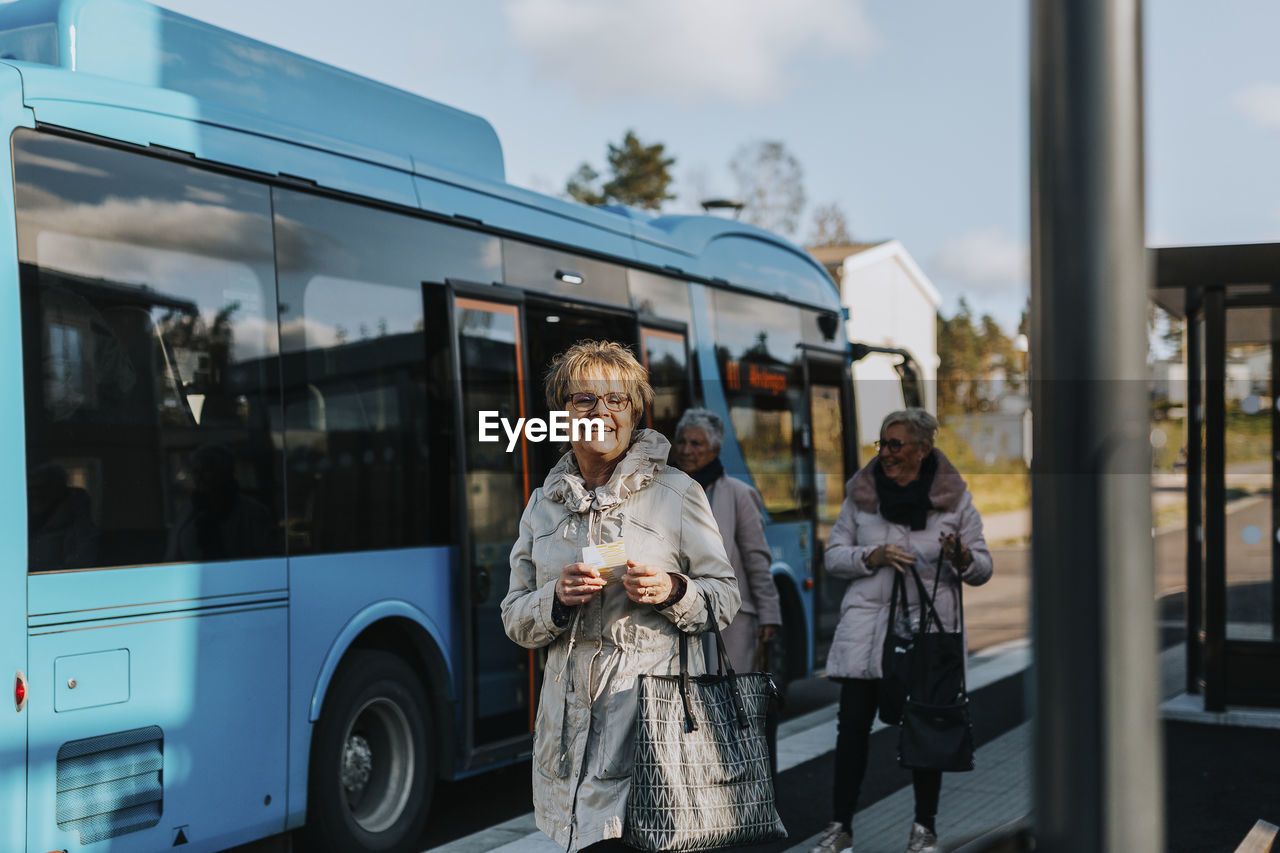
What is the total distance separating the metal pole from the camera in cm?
195

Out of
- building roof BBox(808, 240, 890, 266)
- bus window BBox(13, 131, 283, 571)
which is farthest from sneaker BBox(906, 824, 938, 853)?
building roof BBox(808, 240, 890, 266)

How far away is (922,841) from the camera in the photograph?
5.41m

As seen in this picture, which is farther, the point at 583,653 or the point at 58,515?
the point at 58,515

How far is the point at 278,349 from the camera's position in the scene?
5547mm

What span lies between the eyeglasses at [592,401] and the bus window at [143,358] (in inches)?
77.4

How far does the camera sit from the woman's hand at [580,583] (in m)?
3.41

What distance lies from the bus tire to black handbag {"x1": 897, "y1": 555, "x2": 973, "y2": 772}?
229cm

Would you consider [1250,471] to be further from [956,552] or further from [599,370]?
[599,370]

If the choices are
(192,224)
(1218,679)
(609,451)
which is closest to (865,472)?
(609,451)

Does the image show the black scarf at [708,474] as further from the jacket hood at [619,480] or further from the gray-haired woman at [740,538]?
the jacket hood at [619,480]

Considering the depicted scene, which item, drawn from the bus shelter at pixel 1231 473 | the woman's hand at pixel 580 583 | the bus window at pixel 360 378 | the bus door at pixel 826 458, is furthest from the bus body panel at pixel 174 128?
the bus shelter at pixel 1231 473

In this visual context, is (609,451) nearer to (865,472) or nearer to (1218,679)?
(865,472)

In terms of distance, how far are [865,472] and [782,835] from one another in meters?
2.44

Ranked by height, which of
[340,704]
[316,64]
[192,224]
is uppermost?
[316,64]
